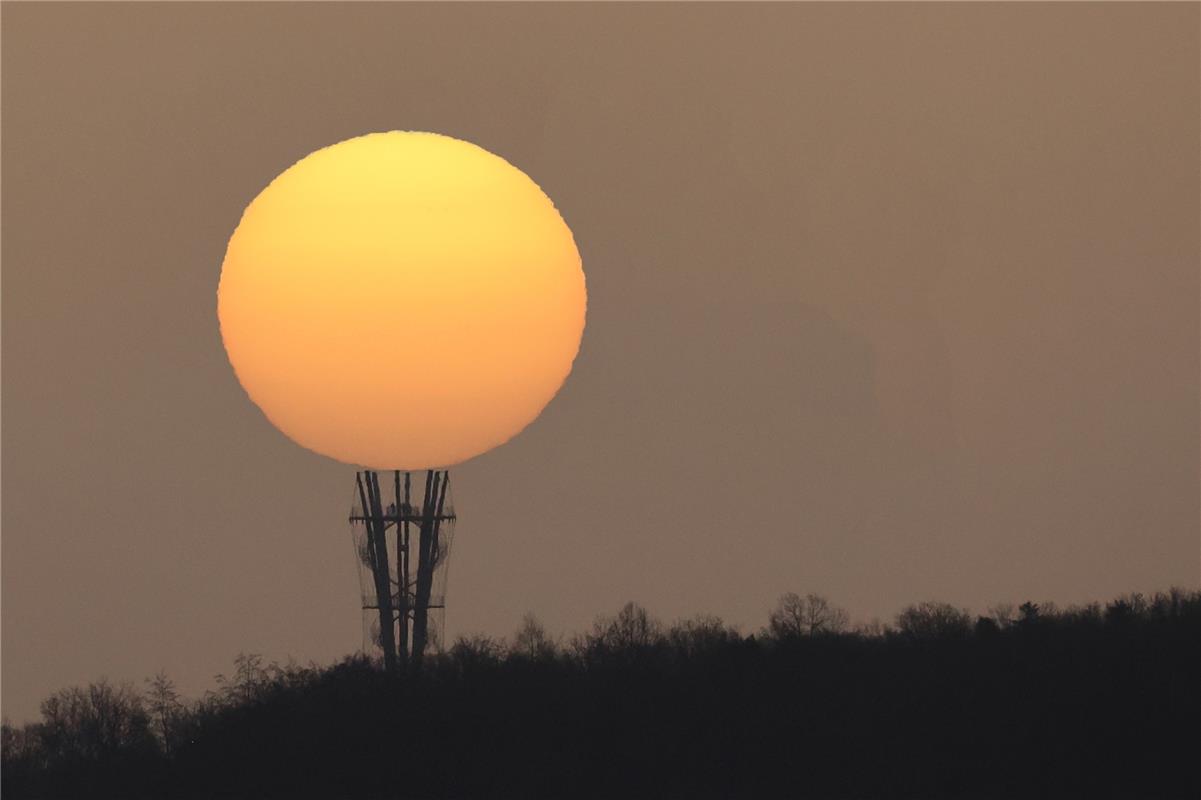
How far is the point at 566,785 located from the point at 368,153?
1691cm

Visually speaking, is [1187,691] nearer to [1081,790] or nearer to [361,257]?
[1081,790]

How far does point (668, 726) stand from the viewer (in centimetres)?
5966

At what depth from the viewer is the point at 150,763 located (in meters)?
58.9

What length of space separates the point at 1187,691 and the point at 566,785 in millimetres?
18166

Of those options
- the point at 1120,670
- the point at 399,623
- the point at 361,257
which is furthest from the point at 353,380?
the point at 1120,670

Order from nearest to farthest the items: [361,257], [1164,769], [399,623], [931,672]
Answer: [361,257] → [399,623] → [1164,769] → [931,672]

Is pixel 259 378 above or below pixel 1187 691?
above

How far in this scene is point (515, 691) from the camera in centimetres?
6100

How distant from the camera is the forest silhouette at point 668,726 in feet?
188

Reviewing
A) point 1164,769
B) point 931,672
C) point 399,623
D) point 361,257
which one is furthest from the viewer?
point 931,672

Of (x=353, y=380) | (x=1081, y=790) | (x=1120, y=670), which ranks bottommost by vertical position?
(x=1081, y=790)

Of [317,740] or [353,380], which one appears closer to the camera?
[353,380]

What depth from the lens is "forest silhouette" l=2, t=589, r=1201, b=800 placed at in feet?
188

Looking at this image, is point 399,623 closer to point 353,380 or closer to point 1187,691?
Result: point 353,380
